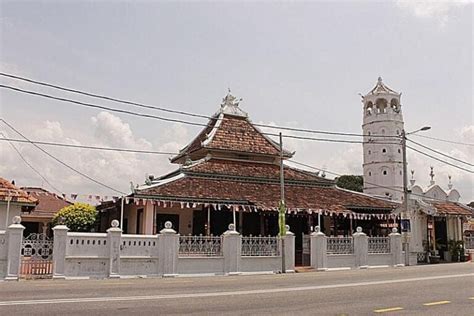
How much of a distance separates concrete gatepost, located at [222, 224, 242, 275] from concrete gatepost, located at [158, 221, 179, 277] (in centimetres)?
204

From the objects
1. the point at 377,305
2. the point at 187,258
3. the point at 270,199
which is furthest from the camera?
the point at 270,199

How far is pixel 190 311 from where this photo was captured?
8.96m

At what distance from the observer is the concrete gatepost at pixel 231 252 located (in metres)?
19.1

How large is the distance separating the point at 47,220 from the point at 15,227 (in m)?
23.0

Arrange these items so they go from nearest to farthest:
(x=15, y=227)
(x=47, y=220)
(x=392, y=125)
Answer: (x=15, y=227)
(x=47, y=220)
(x=392, y=125)

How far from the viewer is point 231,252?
19172 mm

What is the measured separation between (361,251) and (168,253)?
9.74 metres

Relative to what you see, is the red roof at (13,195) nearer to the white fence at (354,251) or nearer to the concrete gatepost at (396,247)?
the white fence at (354,251)

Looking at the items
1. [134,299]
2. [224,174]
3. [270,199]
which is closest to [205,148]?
[224,174]

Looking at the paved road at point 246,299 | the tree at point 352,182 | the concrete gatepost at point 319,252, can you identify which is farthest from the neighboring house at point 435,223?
the tree at point 352,182

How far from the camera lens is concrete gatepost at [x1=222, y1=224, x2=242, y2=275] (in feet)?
62.6

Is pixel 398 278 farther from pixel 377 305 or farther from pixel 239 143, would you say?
pixel 239 143

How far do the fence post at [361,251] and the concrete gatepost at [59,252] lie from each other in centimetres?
1298

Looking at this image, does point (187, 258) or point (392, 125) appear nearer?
point (187, 258)
